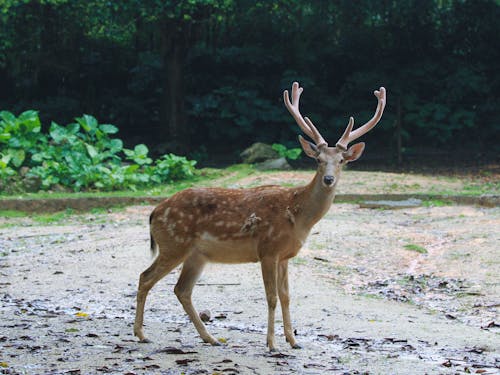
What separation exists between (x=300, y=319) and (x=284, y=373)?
6.04ft

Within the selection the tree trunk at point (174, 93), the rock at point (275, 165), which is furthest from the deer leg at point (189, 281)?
the tree trunk at point (174, 93)

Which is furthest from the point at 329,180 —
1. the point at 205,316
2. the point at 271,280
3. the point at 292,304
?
the point at 292,304

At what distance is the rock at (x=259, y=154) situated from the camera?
18.6m

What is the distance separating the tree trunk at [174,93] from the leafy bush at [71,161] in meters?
2.79

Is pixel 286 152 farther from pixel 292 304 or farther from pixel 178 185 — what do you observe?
pixel 292 304

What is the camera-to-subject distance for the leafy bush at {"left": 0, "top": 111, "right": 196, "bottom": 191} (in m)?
16.0

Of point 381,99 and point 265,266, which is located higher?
point 381,99

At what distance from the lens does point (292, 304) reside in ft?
26.3

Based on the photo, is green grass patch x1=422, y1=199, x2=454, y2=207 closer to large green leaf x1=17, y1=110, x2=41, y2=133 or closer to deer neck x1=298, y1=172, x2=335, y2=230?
deer neck x1=298, y1=172, x2=335, y2=230

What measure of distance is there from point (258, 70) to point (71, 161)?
689 centimetres

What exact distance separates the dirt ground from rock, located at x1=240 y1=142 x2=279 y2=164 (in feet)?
20.5

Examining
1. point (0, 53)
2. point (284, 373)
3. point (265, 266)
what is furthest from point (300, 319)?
point (0, 53)

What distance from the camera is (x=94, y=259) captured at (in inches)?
395

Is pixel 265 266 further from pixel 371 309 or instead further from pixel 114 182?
pixel 114 182
